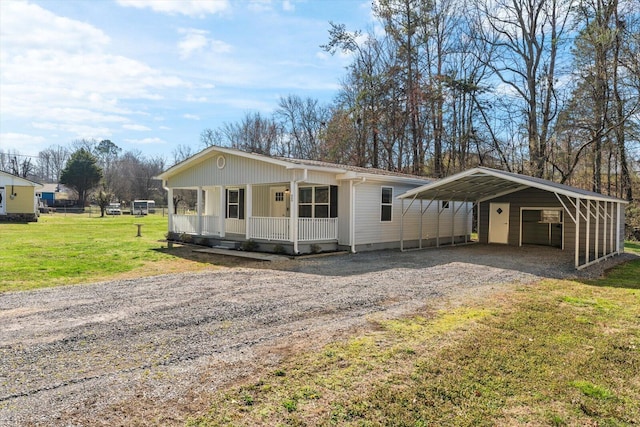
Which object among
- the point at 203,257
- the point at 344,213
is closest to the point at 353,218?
the point at 344,213

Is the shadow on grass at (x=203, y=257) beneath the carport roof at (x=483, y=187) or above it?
beneath

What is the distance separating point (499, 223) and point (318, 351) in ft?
46.9

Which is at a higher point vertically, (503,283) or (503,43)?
(503,43)

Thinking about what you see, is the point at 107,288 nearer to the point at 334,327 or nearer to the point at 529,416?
the point at 334,327

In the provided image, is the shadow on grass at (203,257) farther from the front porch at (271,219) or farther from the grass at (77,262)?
the front porch at (271,219)

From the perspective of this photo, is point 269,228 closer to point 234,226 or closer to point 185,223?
point 234,226

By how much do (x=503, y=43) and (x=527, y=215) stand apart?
488 inches

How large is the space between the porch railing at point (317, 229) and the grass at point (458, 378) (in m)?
6.92

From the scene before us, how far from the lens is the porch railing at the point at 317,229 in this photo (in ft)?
39.5

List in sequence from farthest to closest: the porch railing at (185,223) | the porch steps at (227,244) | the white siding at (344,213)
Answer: the porch railing at (185,223) < the porch steps at (227,244) < the white siding at (344,213)

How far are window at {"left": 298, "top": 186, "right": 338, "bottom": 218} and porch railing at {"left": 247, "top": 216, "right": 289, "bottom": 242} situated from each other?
1500mm

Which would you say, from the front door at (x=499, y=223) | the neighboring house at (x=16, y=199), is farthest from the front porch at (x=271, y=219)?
the neighboring house at (x=16, y=199)

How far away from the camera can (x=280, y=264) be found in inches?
408

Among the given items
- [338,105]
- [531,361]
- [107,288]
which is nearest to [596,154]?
[338,105]
